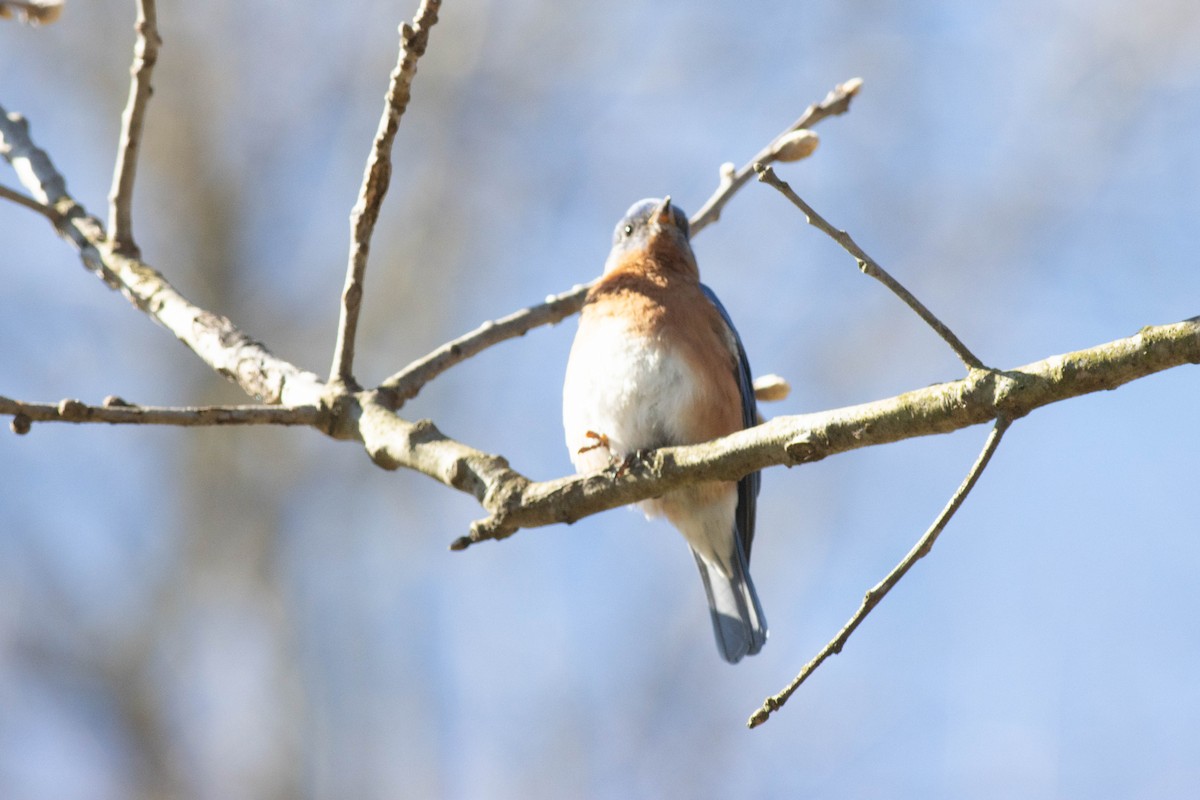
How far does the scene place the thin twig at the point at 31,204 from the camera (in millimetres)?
3021

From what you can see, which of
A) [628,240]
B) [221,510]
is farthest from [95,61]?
[628,240]

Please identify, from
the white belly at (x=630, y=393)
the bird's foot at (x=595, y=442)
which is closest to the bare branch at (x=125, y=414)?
the bird's foot at (x=595, y=442)

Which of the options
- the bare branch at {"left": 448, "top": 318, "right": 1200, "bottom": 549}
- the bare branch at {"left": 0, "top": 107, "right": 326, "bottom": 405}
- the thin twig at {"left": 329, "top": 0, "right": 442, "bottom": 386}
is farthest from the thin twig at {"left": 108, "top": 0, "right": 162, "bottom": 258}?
the bare branch at {"left": 448, "top": 318, "right": 1200, "bottom": 549}

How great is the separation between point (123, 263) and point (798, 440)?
7.72 ft

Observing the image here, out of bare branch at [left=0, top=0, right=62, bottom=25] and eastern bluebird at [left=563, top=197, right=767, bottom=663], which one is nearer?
bare branch at [left=0, top=0, right=62, bottom=25]

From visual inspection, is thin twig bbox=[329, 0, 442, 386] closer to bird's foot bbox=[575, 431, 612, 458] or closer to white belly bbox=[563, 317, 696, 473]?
bird's foot bbox=[575, 431, 612, 458]

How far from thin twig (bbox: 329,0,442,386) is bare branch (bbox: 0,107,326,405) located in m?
0.16

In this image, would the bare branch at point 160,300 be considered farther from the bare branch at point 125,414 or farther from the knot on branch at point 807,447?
the knot on branch at point 807,447

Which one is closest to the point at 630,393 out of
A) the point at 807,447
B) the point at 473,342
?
the point at 473,342

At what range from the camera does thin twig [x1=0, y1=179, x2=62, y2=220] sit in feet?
9.91

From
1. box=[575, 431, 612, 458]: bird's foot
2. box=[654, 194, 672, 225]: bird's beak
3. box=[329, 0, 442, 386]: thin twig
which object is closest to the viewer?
box=[329, 0, 442, 386]: thin twig

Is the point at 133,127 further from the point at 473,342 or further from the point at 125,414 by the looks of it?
the point at 125,414

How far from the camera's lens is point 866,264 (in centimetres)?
226

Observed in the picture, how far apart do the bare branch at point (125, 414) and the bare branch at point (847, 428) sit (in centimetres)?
44
